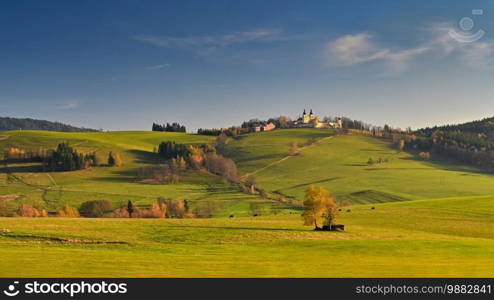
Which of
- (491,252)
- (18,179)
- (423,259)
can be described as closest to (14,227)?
(423,259)

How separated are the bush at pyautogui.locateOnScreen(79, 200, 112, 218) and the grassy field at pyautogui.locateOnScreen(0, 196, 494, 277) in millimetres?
56541

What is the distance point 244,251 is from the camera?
132 ft

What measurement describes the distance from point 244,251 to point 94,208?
8005 cm

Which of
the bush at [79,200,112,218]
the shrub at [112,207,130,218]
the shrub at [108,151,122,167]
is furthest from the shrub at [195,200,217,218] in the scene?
the shrub at [108,151,122,167]

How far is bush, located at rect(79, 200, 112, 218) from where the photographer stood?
110 m

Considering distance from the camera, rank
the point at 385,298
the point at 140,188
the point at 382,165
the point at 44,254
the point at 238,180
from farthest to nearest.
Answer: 1. the point at 382,165
2. the point at 238,180
3. the point at 140,188
4. the point at 44,254
5. the point at 385,298

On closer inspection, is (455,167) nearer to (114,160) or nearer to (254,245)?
(114,160)

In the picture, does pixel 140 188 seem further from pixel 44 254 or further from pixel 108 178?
pixel 44 254

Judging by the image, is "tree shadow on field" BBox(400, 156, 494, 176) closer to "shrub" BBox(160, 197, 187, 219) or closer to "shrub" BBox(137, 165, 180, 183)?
"shrub" BBox(137, 165, 180, 183)

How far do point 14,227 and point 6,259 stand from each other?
19.2 meters

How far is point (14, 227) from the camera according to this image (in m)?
48.5

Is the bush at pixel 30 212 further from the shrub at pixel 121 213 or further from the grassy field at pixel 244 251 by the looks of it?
the grassy field at pixel 244 251

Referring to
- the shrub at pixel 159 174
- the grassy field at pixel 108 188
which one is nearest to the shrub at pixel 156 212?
the grassy field at pixel 108 188

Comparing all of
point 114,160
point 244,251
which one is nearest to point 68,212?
point 114,160
